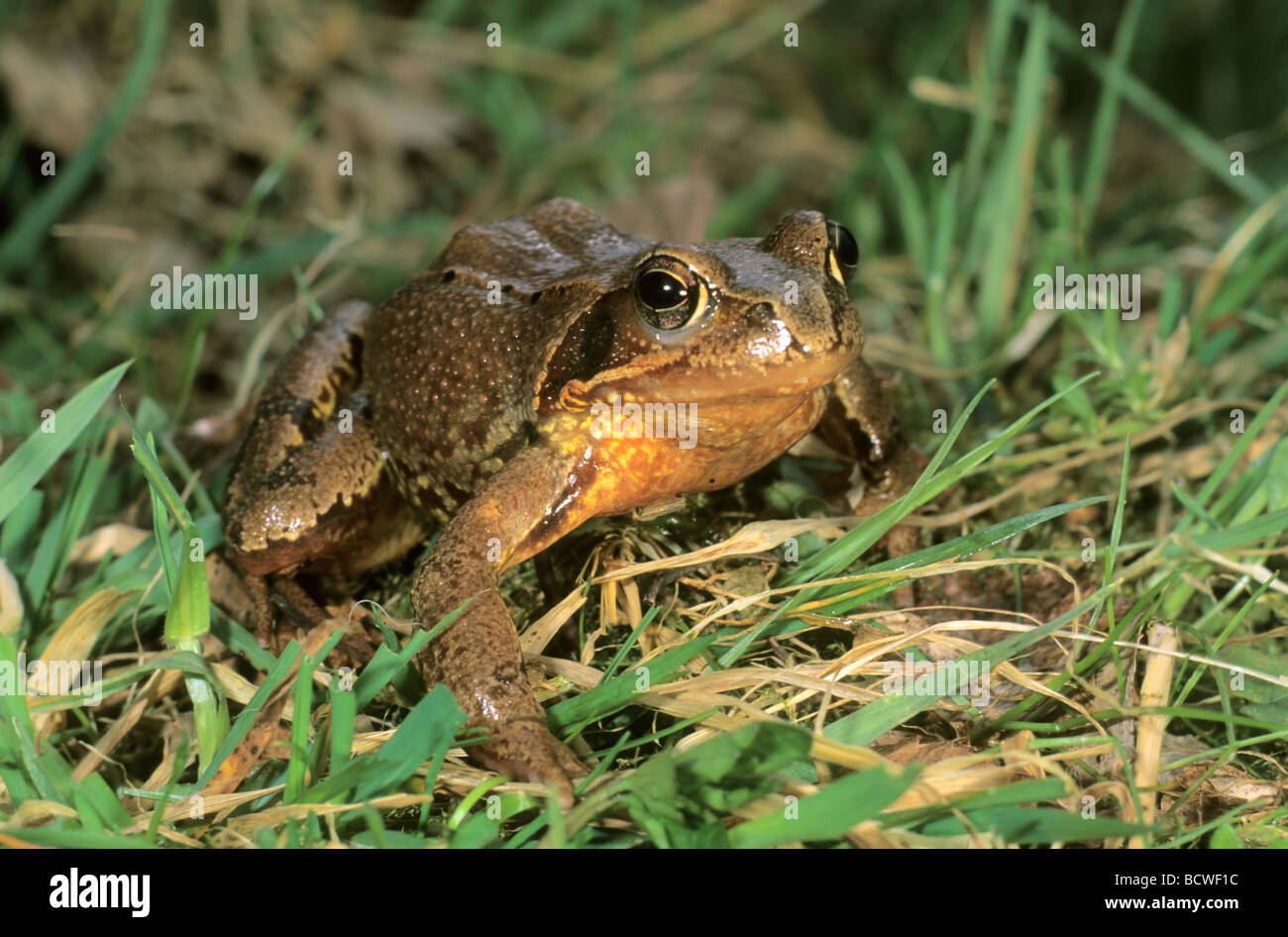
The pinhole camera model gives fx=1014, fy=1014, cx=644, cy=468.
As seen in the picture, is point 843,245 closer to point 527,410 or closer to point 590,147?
point 527,410

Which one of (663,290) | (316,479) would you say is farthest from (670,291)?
(316,479)

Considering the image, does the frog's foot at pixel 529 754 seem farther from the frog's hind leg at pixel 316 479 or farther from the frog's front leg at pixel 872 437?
the frog's front leg at pixel 872 437

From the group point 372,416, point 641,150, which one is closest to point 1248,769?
point 372,416

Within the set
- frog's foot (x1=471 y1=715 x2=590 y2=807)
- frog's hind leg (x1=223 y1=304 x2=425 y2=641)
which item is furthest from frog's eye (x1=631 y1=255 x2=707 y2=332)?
frog's hind leg (x1=223 y1=304 x2=425 y2=641)

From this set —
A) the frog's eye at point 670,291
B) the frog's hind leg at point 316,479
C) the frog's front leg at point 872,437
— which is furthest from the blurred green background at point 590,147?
the frog's eye at point 670,291
